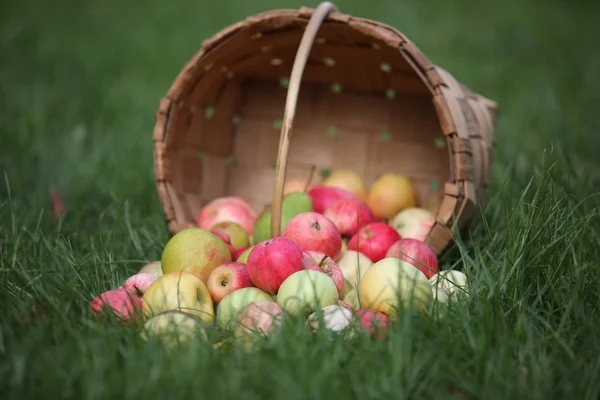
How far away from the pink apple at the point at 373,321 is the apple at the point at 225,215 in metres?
0.86

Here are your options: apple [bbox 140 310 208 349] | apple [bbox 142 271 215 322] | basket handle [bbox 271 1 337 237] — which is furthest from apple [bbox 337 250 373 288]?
apple [bbox 140 310 208 349]

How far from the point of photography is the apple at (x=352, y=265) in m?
1.86

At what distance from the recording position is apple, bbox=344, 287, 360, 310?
168cm

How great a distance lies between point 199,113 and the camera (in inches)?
96.3

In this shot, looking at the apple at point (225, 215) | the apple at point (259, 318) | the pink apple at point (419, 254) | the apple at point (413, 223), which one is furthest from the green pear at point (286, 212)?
the apple at point (259, 318)

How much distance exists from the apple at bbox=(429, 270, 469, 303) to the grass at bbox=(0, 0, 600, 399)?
4cm

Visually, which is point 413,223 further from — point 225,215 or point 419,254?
point 225,215

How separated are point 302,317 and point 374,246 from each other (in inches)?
25.4

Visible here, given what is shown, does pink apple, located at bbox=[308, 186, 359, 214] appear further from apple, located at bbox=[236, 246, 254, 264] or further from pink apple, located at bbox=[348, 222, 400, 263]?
apple, located at bbox=[236, 246, 254, 264]

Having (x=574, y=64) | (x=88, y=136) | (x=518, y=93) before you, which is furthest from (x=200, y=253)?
(x=574, y=64)

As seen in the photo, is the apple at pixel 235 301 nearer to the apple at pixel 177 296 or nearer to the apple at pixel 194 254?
the apple at pixel 177 296

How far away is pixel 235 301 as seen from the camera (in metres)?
1.55

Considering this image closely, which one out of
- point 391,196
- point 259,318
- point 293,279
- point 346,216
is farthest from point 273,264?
point 391,196

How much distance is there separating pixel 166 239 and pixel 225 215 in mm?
226
